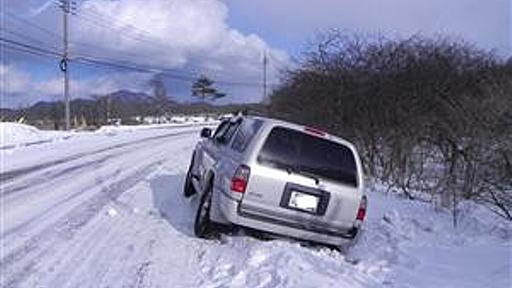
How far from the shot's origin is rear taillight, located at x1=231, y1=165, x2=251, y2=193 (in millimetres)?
9664

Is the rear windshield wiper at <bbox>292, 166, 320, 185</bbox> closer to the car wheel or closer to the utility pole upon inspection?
the car wheel

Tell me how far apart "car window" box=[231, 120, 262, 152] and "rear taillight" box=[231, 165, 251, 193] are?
0.57m

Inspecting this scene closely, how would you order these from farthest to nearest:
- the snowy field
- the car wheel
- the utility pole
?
the utility pole, the car wheel, the snowy field

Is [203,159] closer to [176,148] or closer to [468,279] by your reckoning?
[468,279]

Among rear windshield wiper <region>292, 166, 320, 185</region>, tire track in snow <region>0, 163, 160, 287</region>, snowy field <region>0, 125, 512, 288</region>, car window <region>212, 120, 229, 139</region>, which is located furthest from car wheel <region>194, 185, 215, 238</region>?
car window <region>212, 120, 229, 139</region>

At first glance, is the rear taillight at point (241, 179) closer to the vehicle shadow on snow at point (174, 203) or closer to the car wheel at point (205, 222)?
the car wheel at point (205, 222)

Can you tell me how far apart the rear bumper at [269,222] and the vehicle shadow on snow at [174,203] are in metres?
1.12

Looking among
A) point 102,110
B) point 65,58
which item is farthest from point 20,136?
point 102,110

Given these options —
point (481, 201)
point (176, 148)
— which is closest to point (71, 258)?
point (481, 201)

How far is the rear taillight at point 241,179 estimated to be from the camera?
31.7ft

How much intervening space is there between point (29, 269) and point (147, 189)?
23.6 feet

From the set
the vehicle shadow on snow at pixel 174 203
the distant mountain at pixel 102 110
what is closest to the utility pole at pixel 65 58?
the distant mountain at pixel 102 110

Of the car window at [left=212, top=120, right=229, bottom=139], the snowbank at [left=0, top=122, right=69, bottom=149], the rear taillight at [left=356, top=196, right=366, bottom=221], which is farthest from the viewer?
the snowbank at [left=0, top=122, right=69, bottom=149]

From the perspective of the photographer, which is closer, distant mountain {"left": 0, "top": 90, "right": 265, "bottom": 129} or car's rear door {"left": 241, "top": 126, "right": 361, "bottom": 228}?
car's rear door {"left": 241, "top": 126, "right": 361, "bottom": 228}
